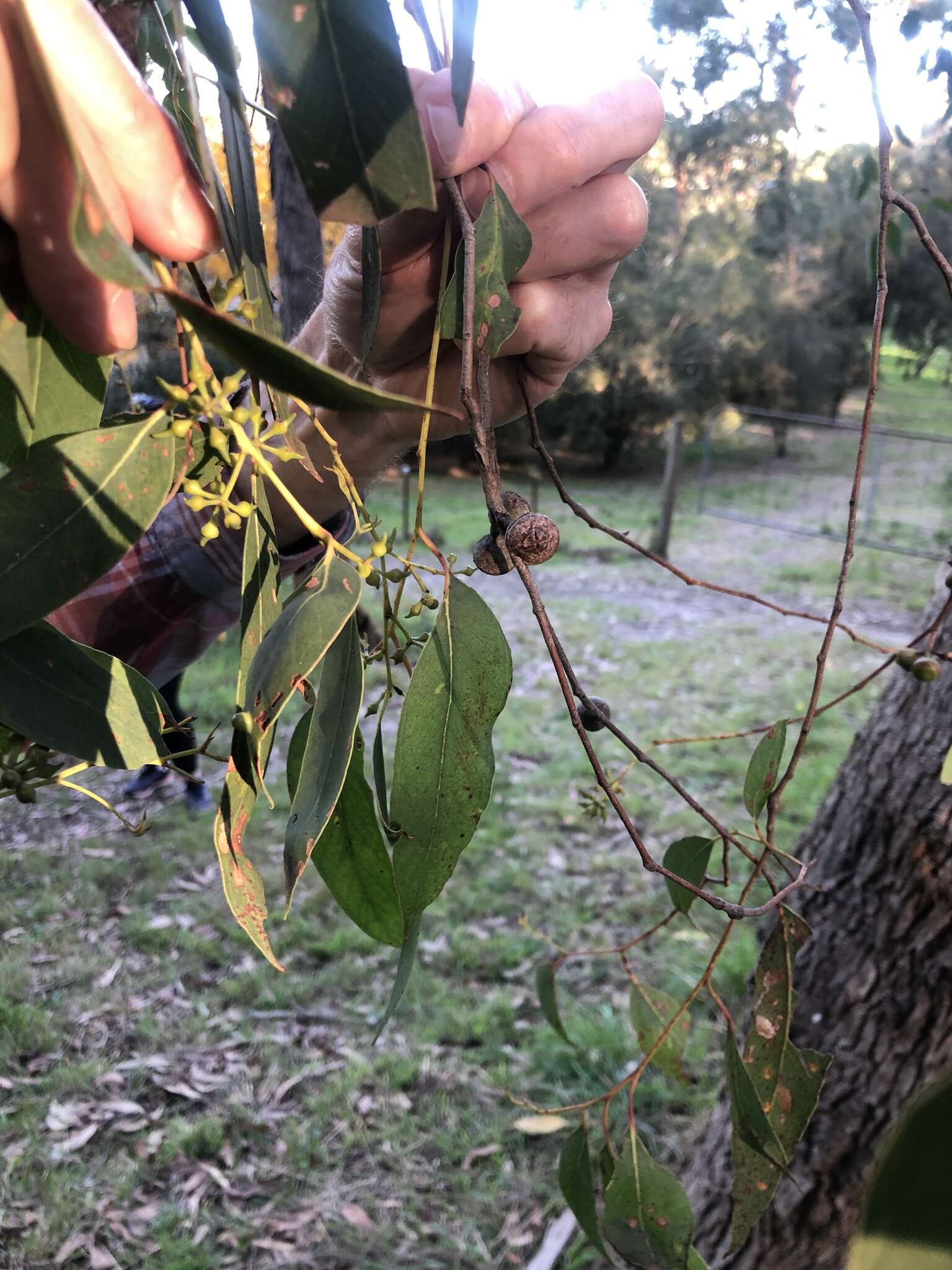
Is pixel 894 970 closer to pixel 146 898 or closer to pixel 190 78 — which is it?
pixel 190 78

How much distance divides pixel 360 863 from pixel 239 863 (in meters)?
0.18

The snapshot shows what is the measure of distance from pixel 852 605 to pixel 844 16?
11.7 ft

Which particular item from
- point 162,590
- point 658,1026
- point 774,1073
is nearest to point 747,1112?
point 774,1073

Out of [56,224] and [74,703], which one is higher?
[56,224]

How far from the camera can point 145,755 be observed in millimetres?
453

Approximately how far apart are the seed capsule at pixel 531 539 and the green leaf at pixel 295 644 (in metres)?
0.08

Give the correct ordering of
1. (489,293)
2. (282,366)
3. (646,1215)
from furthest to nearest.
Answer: (646,1215) < (489,293) < (282,366)

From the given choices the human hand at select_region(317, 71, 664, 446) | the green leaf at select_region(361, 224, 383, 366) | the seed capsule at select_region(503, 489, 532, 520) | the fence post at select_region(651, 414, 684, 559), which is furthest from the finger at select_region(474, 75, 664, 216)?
the fence post at select_region(651, 414, 684, 559)

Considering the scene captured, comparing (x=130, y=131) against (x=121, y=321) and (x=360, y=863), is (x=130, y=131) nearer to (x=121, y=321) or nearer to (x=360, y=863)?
(x=121, y=321)

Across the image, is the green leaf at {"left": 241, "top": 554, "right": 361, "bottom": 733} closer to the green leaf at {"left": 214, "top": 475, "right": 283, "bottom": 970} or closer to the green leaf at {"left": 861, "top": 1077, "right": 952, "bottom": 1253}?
the green leaf at {"left": 214, "top": 475, "right": 283, "bottom": 970}

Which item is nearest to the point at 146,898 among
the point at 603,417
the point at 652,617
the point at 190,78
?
the point at 190,78

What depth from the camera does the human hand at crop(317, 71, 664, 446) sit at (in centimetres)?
53

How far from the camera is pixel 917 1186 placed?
0.57ft

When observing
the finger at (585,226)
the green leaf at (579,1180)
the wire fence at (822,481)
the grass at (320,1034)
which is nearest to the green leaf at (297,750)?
the finger at (585,226)
